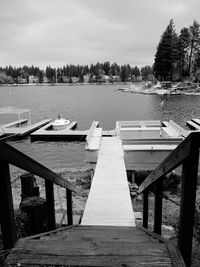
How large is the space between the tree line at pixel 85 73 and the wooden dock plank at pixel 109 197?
166891 millimetres

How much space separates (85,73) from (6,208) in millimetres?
177986

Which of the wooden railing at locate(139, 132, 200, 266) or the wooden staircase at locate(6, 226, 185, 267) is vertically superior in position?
the wooden railing at locate(139, 132, 200, 266)

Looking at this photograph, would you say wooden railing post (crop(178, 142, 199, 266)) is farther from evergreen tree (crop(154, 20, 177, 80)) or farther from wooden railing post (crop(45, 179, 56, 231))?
evergreen tree (crop(154, 20, 177, 80))

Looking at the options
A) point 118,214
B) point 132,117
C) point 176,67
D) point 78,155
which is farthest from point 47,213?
point 176,67

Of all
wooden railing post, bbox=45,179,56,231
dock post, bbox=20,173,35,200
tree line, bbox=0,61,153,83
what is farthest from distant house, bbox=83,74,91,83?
wooden railing post, bbox=45,179,56,231

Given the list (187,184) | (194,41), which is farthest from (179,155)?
(194,41)

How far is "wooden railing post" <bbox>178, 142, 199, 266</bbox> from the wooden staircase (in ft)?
0.33

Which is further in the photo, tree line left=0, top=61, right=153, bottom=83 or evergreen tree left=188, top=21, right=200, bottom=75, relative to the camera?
tree line left=0, top=61, right=153, bottom=83

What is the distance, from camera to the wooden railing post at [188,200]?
165 centimetres

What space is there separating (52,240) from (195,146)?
1.39m

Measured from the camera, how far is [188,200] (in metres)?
1.71

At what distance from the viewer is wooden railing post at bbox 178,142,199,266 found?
1646 mm

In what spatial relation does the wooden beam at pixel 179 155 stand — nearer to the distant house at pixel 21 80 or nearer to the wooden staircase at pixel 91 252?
the wooden staircase at pixel 91 252

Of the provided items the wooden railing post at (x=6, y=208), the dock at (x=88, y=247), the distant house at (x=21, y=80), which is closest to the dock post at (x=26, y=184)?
the dock at (x=88, y=247)
